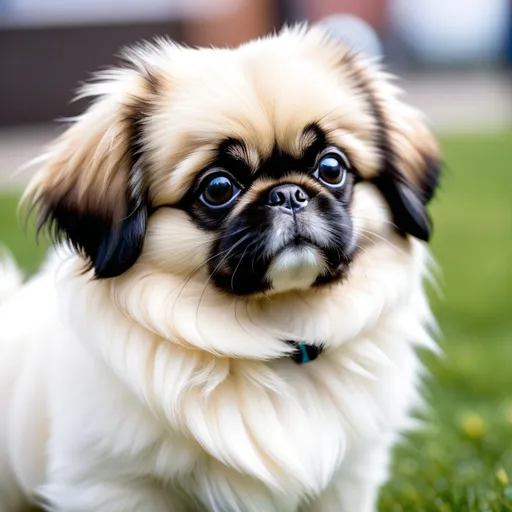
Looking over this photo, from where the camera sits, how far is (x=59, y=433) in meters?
2.12

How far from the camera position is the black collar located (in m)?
2.09

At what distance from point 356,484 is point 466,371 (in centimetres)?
138

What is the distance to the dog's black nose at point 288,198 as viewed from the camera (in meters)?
1.93

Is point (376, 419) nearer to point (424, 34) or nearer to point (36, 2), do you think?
point (36, 2)

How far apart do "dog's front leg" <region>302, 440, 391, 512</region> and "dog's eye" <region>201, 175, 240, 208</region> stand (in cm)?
68

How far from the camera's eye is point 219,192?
1.99m

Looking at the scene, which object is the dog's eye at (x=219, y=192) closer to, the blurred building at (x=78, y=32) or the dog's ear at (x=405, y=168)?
the dog's ear at (x=405, y=168)

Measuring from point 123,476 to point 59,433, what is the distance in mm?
189

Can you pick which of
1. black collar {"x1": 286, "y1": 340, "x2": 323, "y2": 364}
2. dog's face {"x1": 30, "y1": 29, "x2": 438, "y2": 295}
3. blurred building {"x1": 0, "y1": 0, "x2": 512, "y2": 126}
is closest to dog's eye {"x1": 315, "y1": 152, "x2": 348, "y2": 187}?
dog's face {"x1": 30, "y1": 29, "x2": 438, "y2": 295}

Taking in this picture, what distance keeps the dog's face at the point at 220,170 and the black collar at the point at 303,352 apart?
14cm

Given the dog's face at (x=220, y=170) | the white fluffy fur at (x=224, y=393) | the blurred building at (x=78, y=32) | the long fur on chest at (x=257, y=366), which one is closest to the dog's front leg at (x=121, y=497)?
the white fluffy fur at (x=224, y=393)

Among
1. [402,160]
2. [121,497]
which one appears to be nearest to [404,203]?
[402,160]

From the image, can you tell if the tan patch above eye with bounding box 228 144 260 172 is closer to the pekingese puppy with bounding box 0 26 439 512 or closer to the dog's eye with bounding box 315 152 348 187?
the pekingese puppy with bounding box 0 26 439 512

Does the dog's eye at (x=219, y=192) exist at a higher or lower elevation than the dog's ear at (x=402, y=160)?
higher
